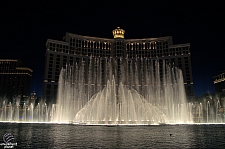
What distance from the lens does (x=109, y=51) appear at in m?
90.8

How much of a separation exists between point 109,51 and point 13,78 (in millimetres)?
69713

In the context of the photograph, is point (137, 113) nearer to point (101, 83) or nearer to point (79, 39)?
point (101, 83)

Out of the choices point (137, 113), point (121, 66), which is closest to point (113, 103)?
point (137, 113)

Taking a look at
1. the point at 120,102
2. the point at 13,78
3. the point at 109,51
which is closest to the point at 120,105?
the point at 120,102

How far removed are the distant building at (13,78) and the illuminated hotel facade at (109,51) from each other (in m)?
51.5

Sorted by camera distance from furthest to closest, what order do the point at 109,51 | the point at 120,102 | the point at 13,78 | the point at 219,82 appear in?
the point at 13,78, the point at 219,82, the point at 109,51, the point at 120,102

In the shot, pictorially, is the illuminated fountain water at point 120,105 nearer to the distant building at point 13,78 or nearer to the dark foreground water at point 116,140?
the dark foreground water at point 116,140

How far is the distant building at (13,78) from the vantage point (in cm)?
11919

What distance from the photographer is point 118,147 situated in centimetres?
1034

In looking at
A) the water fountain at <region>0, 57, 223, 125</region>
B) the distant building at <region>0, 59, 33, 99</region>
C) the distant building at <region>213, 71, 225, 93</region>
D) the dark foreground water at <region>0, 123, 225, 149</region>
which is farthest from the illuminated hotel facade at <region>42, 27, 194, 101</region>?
the dark foreground water at <region>0, 123, 225, 149</region>

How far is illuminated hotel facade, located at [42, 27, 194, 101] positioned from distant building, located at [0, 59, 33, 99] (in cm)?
5153

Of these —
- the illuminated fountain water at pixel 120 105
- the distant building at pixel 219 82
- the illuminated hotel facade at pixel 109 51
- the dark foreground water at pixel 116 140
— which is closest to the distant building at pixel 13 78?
the illuminated hotel facade at pixel 109 51

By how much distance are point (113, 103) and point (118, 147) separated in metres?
23.5

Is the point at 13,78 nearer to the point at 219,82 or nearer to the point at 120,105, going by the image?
the point at 120,105
